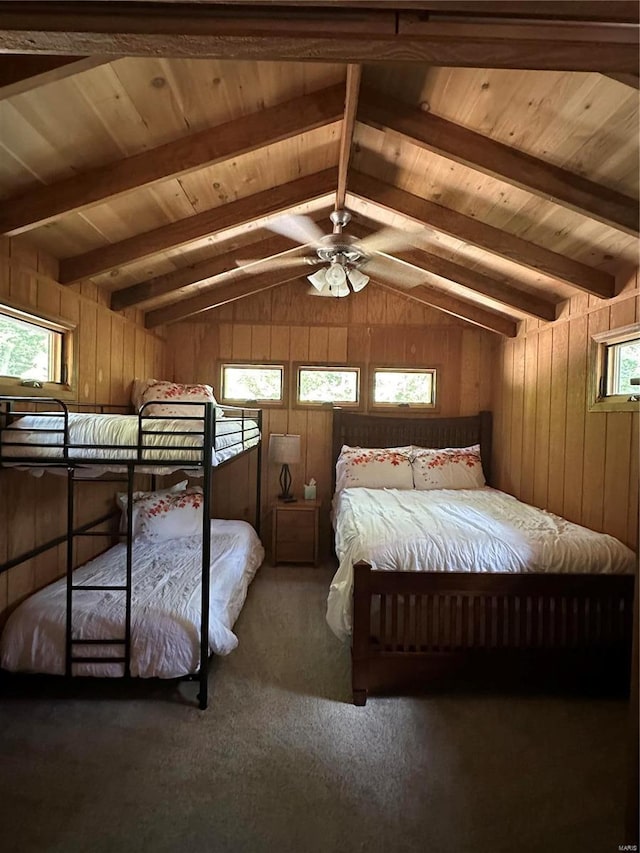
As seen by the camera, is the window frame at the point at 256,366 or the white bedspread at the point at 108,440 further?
the window frame at the point at 256,366

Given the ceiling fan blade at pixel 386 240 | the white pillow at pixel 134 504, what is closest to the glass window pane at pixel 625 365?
the ceiling fan blade at pixel 386 240

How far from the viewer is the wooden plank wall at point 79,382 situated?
86.1 inches

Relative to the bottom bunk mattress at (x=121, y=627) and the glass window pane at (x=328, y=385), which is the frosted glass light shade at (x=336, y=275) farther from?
the bottom bunk mattress at (x=121, y=627)

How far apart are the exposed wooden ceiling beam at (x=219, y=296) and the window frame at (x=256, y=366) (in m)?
0.59

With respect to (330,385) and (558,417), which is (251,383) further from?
(558,417)

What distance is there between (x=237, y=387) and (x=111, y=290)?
148 cm

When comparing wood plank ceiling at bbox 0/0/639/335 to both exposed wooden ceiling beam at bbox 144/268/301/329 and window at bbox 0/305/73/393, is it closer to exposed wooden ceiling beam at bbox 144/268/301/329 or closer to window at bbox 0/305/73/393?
window at bbox 0/305/73/393

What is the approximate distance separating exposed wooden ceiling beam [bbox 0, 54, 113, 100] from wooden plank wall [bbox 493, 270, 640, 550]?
2631 millimetres

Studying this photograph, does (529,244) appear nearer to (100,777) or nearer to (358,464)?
(358,464)

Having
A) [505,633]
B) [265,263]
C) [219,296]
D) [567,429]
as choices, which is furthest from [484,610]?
[219,296]

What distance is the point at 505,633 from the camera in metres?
2.12

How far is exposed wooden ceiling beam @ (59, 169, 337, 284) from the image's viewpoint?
2.57 m

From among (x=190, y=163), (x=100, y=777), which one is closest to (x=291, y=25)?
(x=190, y=163)

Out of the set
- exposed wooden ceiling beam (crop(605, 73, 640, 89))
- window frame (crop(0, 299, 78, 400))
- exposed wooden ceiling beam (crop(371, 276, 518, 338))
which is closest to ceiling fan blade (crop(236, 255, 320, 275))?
exposed wooden ceiling beam (crop(371, 276, 518, 338))
